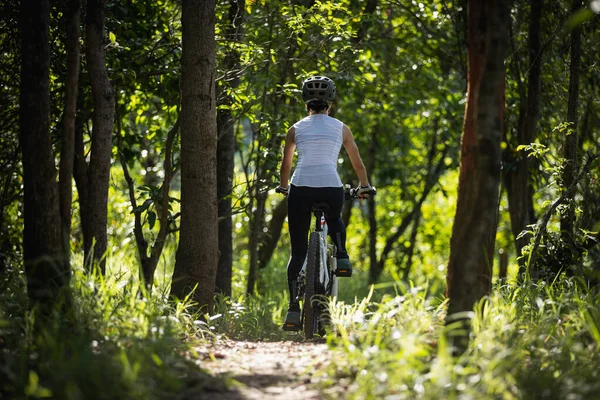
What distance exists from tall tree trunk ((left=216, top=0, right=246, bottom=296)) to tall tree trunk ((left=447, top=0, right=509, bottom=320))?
452 centimetres

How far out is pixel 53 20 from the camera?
306 inches

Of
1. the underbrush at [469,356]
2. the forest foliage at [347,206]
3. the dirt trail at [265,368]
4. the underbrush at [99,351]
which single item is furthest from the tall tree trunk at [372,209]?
the underbrush at [99,351]

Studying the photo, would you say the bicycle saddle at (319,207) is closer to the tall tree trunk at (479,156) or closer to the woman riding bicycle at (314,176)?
the woman riding bicycle at (314,176)

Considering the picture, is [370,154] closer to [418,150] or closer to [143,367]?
[418,150]

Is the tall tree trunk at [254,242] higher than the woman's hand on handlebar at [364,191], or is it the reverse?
the woman's hand on handlebar at [364,191]

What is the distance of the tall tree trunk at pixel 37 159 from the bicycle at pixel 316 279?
205 cm

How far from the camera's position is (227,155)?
10031 mm

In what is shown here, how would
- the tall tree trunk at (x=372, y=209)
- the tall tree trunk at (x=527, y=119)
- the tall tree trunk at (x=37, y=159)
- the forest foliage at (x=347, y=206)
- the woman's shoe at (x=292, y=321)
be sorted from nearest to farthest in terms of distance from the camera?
the forest foliage at (x=347, y=206), the tall tree trunk at (x=37, y=159), the woman's shoe at (x=292, y=321), the tall tree trunk at (x=527, y=119), the tall tree trunk at (x=372, y=209)

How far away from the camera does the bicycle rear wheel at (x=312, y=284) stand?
21.7 feet

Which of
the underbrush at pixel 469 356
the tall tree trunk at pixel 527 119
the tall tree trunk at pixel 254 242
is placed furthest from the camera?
the tall tree trunk at pixel 254 242

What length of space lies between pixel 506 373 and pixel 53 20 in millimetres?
5646

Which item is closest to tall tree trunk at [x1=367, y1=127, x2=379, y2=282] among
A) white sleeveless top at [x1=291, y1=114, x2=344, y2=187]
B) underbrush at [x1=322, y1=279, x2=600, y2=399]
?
white sleeveless top at [x1=291, y1=114, x2=344, y2=187]

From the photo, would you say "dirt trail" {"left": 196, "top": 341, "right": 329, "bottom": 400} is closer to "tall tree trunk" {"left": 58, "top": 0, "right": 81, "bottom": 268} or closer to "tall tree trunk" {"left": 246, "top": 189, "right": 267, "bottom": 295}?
"tall tree trunk" {"left": 58, "top": 0, "right": 81, "bottom": 268}

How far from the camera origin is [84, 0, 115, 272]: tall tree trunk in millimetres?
6832
